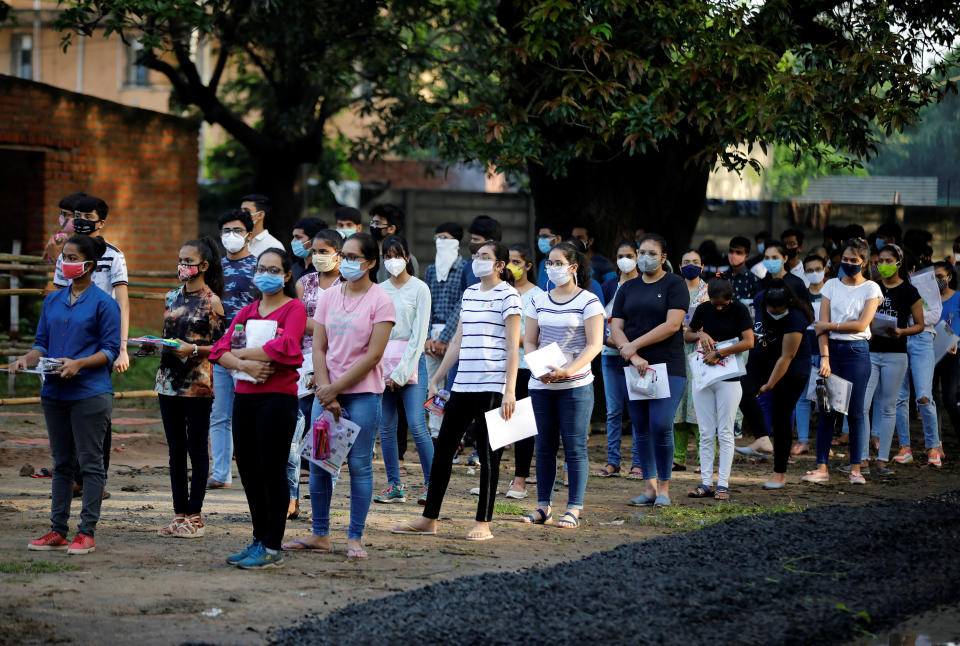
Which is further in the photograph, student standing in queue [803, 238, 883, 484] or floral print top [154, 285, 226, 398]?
student standing in queue [803, 238, 883, 484]

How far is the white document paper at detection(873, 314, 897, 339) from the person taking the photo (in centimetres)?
1130

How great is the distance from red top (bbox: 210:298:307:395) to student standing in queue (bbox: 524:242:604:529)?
2031 mm

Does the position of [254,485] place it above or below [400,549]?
above

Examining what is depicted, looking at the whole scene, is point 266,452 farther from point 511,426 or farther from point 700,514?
point 700,514

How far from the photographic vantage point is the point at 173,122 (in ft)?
64.3

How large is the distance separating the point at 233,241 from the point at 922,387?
269 inches

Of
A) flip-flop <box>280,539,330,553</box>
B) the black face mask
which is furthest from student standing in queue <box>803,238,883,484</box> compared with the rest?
the black face mask

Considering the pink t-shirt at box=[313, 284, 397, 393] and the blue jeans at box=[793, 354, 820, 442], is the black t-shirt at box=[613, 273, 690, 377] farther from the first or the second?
the blue jeans at box=[793, 354, 820, 442]

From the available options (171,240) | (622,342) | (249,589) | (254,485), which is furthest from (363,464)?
(171,240)

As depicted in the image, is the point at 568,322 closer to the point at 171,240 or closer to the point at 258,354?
the point at 258,354

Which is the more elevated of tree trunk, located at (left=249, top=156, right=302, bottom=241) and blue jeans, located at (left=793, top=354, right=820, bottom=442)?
tree trunk, located at (left=249, top=156, right=302, bottom=241)

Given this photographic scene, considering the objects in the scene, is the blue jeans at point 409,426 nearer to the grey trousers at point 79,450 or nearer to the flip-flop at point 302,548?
the flip-flop at point 302,548

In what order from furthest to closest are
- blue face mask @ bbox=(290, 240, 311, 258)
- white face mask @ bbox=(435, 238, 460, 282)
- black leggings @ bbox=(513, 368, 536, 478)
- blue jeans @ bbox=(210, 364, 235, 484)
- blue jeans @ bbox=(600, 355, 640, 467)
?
blue jeans @ bbox=(600, 355, 640, 467), white face mask @ bbox=(435, 238, 460, 282), black leggings @ bbox=(513, 368, 536, 478), blue face mask @ bbox=(290, 240, 311, 258), blue jeans @ bbox=(210, 364, 235, 484)

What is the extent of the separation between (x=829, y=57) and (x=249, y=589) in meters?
8.88
